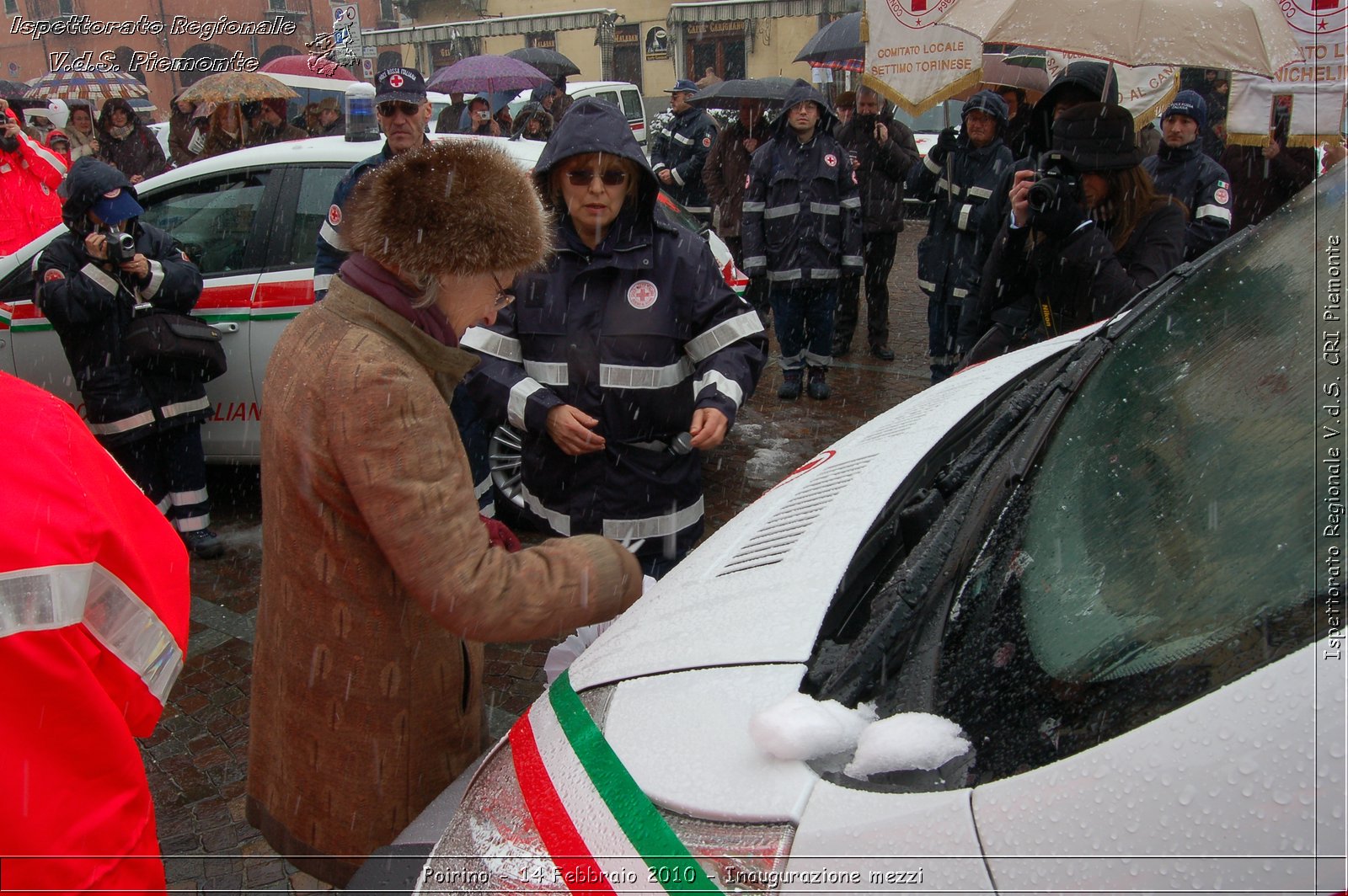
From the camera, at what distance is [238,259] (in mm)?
4988

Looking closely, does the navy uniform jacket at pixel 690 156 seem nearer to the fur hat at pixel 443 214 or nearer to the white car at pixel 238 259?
the white car at pixel 238 259

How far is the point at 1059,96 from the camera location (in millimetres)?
4676

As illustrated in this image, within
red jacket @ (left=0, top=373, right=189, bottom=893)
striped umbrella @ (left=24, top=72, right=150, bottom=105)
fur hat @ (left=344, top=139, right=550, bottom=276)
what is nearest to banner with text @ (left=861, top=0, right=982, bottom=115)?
fur hat @ (left=344, top=139, right=550, bottom=276)

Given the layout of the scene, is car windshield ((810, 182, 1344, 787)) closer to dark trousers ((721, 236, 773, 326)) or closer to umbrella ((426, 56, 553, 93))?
dark trousers ((721, 236, 773, 326))

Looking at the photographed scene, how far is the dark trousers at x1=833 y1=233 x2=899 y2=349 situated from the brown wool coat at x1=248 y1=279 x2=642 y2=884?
614cm

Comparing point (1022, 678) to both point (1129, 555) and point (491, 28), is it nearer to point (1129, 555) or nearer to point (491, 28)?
point (1129, 555)

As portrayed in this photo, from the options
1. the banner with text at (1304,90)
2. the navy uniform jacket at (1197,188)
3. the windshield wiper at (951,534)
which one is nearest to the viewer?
the windshield wiper at (951,534)

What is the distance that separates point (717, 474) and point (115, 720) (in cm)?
436

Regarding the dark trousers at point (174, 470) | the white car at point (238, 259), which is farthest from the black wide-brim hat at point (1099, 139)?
the dark trousers at point (174, 470)

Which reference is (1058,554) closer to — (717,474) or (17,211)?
(717,474)

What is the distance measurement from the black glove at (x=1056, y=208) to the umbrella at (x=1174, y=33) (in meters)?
0.80

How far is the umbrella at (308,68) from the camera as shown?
48.6 ft

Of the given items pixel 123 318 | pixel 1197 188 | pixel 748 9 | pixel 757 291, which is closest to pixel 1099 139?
pixel 1197 188

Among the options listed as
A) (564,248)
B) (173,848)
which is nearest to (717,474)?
(564,248)
